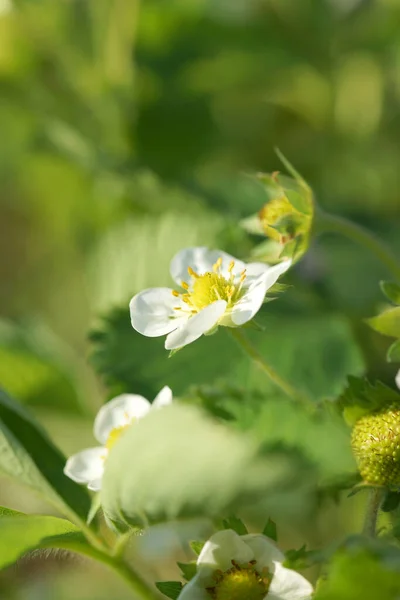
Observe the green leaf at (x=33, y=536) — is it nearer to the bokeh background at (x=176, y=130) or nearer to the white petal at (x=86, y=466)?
the white petal at (x=86, y=466)

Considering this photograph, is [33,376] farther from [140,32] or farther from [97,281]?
[140,32]

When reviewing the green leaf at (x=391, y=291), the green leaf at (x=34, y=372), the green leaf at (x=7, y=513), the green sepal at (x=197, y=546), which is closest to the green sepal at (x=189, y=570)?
the green sepal at (x=197, y=546)

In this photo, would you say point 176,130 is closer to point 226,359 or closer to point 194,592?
point 226,359

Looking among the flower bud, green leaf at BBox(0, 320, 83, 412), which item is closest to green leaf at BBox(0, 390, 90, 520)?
the flower bud

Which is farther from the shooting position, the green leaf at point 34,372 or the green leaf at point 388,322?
the green leaf at point 34,372

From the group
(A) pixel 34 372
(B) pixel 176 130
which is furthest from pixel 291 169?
(B) pixel 176 130

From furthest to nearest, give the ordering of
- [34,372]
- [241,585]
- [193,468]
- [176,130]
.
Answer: [176,130] < [34,372] < [241,585] < [193,468]
